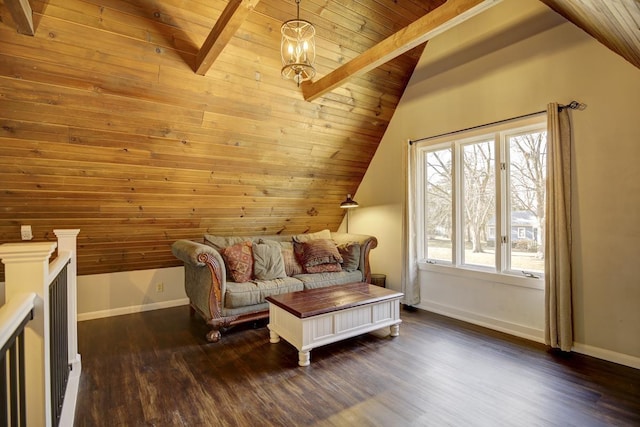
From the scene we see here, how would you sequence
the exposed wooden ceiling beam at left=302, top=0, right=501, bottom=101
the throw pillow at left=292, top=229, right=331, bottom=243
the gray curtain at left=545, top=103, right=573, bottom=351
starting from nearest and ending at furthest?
the exposed wooden ceiling beam at left=302, top=0, right=501, bottom=101 < the gray curtain at left=545, top=103, right=573, bottom=351 < the throw pillow at left=292, top=229, right=331, bottom=243

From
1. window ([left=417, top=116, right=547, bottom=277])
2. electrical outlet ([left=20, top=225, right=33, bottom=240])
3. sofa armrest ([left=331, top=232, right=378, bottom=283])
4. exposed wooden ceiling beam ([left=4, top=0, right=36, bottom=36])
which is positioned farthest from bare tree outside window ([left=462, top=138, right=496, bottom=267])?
electrical outlet ([left=20, top=225, right=33, bottom=240])

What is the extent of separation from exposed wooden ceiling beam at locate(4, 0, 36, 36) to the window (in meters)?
3.71

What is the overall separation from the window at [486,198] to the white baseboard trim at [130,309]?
322 cm

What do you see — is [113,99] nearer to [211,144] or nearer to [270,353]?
[211,144]

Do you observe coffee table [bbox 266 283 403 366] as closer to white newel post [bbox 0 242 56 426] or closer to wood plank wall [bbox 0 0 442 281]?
wood plank wall [bbox 0 0 442 281]

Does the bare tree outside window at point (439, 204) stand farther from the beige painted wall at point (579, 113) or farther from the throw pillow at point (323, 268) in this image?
the throw pillow at point (323, 268)

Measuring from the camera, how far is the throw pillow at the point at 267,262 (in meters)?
3.79

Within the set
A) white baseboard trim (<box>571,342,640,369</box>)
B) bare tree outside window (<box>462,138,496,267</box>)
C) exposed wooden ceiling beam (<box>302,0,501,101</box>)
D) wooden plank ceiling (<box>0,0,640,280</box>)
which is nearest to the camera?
exposed wooden ceiling beam (<box>302,0,501,101</box>)

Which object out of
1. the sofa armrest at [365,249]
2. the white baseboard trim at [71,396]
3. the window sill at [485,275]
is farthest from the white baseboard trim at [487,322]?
the white baseboard trim at [71,396]

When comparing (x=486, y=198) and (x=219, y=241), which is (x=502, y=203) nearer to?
(x=486, y=198)

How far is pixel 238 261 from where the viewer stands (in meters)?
3.65

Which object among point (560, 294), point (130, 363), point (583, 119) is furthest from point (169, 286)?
point (583, 119)

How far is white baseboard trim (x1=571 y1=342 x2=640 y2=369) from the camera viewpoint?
2.61 metres

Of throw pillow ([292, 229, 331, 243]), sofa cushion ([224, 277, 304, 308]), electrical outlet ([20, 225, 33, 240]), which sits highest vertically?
electrical outlet ([20, 225, 33, 240])
